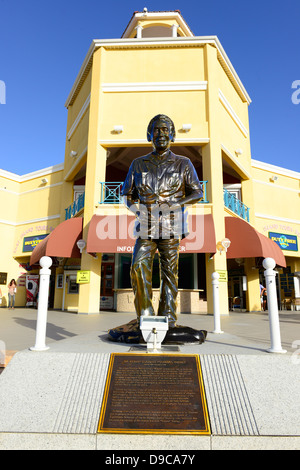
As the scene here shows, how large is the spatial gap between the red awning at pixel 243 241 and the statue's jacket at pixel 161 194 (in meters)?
8.56

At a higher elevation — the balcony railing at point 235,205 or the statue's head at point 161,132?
the balcony railing at point 235,205

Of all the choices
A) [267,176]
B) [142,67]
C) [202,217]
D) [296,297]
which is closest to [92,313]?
[202,217]

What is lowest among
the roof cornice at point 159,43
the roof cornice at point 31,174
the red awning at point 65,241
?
the red awning at point 65,241

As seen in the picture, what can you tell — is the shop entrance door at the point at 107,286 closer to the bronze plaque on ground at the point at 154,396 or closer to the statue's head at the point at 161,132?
the statue's head at the point at 161,132

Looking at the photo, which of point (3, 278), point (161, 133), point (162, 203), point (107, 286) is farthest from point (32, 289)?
point (161, 133)

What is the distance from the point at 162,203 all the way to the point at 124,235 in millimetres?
7598

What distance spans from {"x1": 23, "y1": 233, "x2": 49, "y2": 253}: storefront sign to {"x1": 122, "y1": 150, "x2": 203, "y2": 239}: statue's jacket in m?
15.3

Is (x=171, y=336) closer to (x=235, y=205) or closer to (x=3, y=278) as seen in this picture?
(x=235, y=205)

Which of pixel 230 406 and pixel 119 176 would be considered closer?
pixel 230 406

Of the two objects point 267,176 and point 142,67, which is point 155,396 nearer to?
point 142,67

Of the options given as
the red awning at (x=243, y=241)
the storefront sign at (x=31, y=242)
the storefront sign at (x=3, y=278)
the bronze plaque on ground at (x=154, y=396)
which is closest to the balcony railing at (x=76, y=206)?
the storefront sign at (x=31, y=242)

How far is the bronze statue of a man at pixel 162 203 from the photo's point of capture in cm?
381

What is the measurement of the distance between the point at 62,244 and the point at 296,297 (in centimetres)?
1297

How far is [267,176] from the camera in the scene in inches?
715
